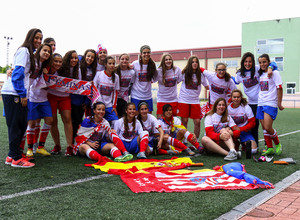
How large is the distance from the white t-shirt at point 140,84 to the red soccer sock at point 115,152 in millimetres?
1539

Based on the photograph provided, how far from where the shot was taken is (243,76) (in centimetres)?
616

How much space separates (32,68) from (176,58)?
42913mm

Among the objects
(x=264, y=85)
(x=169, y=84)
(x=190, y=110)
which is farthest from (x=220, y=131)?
(x=169, y=84)

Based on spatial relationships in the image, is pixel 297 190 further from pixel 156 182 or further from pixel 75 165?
pixel 75 165

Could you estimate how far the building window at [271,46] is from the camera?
36.4 meters

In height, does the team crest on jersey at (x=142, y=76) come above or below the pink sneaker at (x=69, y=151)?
above

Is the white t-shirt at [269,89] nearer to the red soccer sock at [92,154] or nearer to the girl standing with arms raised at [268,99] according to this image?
the girl standing with arms raised at [268,99]

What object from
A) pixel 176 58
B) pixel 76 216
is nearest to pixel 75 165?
pixel 76 216

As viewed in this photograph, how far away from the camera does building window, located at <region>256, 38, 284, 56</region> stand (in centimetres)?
3644

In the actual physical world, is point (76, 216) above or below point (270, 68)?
below

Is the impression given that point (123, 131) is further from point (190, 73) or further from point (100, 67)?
point (190, 73)

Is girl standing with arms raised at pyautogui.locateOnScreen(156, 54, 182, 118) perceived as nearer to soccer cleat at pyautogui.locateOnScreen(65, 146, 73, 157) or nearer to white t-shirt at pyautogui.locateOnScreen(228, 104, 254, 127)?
white t-shirt at pyautogui.locateOnScreen(228, 104, 254, 127)

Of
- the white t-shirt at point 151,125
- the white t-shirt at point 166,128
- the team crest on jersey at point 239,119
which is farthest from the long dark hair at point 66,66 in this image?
the team crest on jersey at point 239,119

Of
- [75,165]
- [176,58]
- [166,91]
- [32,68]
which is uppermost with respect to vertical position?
[176,58]
